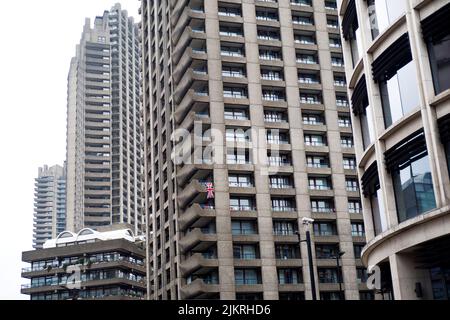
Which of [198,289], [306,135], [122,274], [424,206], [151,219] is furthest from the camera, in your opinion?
[122,274]

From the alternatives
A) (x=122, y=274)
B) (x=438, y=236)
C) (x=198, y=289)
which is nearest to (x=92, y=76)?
(x=122, y=274)

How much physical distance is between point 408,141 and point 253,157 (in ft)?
134

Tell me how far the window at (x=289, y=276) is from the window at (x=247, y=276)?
2386 millimetres

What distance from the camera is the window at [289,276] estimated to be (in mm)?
62719

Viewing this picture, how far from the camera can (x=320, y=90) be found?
72.2 m

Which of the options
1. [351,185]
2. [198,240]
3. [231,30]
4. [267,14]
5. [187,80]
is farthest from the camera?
[267,14]

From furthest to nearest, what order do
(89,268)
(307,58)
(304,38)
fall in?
(89,268) < (304,38) < (307,58)

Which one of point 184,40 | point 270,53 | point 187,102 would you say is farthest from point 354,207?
point 184,40

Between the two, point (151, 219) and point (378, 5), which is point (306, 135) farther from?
point (378, 5)

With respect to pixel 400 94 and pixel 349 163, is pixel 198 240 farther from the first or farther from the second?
pixel 400 94

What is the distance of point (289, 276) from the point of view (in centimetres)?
6319

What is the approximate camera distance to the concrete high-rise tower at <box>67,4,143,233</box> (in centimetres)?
16300

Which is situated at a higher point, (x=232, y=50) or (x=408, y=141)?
(x=232, y=50)

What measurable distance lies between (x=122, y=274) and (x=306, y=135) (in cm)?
5534
